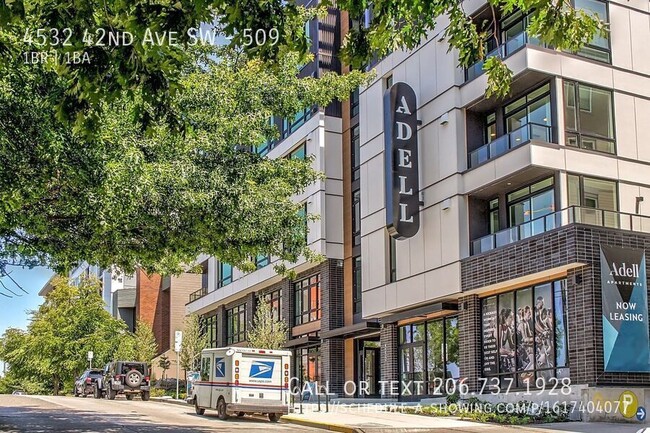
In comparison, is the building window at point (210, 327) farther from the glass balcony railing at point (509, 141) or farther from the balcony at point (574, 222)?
the balcony at point (574, 222)

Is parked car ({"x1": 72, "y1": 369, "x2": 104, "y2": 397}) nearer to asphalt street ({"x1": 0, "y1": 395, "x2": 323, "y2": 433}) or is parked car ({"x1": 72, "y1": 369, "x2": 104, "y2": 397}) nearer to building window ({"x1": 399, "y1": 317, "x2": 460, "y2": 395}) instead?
building window ({"x1": 399, "y1": 317, "x2": 460, "y2": 395})

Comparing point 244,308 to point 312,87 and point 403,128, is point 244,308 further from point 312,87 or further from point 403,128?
point 312,87

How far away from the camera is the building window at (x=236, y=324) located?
53000 millimetres

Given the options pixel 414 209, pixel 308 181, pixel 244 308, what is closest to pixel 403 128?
pixel 414 209

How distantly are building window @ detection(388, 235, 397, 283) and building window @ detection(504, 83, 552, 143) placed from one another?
7.09 meters

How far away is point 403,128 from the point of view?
105 ft

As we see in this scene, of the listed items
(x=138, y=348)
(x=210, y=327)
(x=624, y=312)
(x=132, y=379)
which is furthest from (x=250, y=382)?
(x=138, y=348)

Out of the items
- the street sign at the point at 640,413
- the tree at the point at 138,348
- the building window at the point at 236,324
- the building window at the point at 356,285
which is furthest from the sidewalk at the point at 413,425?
the tree at the point at 138,348

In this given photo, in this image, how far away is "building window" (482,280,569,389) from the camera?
26.0 meters

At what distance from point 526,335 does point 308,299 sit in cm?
1850

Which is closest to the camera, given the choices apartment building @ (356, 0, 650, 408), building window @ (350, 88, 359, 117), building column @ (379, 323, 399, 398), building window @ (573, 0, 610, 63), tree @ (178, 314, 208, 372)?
apartment building @ (356, 0, 650, 408)

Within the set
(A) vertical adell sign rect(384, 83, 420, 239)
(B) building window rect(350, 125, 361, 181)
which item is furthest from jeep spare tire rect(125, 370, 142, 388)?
(A) vertical adell sign rect(384, 83, 420, 239)

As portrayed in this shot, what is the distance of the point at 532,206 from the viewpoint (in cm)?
2803

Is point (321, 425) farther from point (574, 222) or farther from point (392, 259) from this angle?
point (392, 259)
